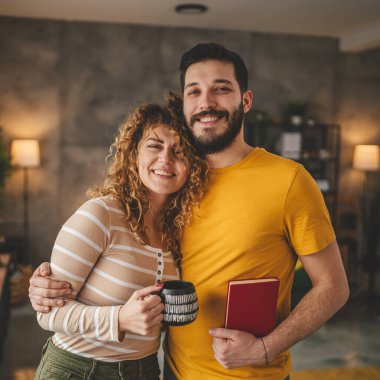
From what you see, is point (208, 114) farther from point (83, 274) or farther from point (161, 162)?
point (83, 274)

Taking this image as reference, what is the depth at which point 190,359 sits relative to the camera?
4.88 ft

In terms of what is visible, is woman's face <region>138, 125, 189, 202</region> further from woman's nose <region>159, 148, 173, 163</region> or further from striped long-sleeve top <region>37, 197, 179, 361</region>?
striped long-sleeve top <region>37, 197, 179, 361</region>

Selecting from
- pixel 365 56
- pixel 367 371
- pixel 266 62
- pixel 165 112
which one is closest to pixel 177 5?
Answer: pixel 266 62

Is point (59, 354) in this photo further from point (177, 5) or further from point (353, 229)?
point (353, 229)

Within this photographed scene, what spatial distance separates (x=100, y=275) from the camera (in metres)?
1.41

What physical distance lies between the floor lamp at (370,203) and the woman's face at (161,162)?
432 cm

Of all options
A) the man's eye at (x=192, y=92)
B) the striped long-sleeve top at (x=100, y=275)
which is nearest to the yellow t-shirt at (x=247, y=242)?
the striped long-sleeve top at (x=100, y=275)

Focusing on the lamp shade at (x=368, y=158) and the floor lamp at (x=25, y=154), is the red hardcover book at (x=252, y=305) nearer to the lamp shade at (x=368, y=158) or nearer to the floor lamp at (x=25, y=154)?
the floor lamp at (x=25, y=154)

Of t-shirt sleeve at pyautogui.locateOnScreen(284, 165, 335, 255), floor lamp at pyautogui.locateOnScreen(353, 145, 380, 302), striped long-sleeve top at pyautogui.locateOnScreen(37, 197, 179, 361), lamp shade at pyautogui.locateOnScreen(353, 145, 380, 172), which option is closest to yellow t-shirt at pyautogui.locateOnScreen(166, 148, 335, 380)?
t-shirt sleeve at pyautogui.locateOnScreen(284, 165, 335, 255)

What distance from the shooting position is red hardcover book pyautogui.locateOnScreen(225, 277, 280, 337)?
128cm

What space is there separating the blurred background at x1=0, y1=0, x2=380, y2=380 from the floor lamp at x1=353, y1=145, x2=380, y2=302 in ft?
A: 0.05

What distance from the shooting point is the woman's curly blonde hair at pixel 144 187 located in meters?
1.54

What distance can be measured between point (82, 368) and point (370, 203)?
471 centimetres

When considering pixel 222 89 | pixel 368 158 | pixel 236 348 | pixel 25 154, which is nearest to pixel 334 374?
pixel 236 348
